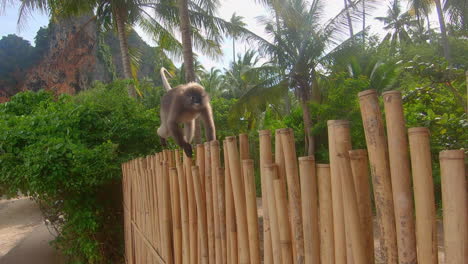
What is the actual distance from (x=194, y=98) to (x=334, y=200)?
321cm

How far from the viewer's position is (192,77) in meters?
8.52

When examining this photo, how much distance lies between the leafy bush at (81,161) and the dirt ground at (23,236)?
192 centimetres

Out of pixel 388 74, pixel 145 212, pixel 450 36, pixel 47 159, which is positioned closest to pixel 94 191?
pixel 47 159

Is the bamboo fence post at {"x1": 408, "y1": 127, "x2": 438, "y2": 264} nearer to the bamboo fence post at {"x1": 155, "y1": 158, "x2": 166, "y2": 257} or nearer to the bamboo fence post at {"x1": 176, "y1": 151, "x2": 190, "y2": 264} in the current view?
the bamboo fence post at {"x1": 176, "y1": 151, "x2": 190, "y2": 264}

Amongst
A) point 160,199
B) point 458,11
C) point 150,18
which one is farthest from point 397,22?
point 160,199

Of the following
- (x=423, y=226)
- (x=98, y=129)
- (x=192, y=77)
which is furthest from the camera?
(x=192, y=77)

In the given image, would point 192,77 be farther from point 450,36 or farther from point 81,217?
point 450,36

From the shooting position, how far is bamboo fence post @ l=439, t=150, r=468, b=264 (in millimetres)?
889

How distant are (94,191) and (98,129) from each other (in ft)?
3.75

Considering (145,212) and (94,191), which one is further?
(94,191)

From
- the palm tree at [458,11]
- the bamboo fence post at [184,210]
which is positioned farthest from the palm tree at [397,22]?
the bamboo fence post at [184,210]

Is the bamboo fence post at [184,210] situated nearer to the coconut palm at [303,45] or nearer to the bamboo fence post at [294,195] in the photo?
the bamboo fence post at [294,195]

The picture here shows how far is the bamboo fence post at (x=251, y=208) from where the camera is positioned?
178 centimetres

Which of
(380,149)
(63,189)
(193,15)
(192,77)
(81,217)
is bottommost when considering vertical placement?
(81,217)
